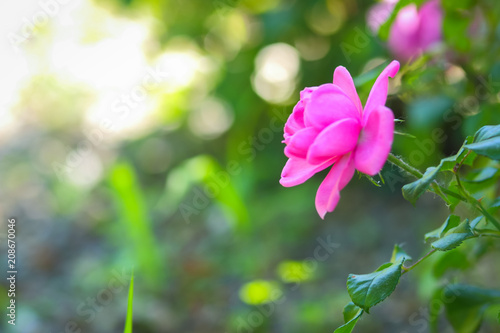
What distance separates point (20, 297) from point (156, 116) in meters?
1.37

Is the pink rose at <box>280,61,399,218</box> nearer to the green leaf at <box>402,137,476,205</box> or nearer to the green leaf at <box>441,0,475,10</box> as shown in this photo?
the green leaf at <box>402,137,476,205</box>

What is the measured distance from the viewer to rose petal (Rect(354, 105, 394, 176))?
41 centimetres

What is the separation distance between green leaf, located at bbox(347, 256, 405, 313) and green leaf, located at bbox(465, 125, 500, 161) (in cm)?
13

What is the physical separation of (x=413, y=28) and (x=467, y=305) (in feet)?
2.08

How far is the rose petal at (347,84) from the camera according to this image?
19.6 inches

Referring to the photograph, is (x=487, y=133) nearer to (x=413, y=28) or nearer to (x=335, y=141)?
(x=335, y=141)

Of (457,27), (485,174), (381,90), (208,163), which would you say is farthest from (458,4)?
(208,163)

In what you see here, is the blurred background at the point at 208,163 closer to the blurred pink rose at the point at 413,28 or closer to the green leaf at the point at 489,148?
the blurred pink rose at the point at 413,28

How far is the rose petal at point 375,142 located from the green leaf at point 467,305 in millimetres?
383

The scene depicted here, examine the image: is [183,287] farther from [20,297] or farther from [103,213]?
[103,213]

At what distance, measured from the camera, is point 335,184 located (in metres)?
0.45

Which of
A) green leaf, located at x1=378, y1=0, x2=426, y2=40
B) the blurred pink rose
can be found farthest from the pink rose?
the blurred pink rose

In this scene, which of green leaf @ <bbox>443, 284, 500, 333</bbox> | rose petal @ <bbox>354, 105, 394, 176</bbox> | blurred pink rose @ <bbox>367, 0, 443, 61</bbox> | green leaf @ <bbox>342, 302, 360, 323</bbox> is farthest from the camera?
→ blurred pink rose @ <bbox>367, 0, 443, 61</bbox>

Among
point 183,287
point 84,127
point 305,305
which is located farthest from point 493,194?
point 84,127
